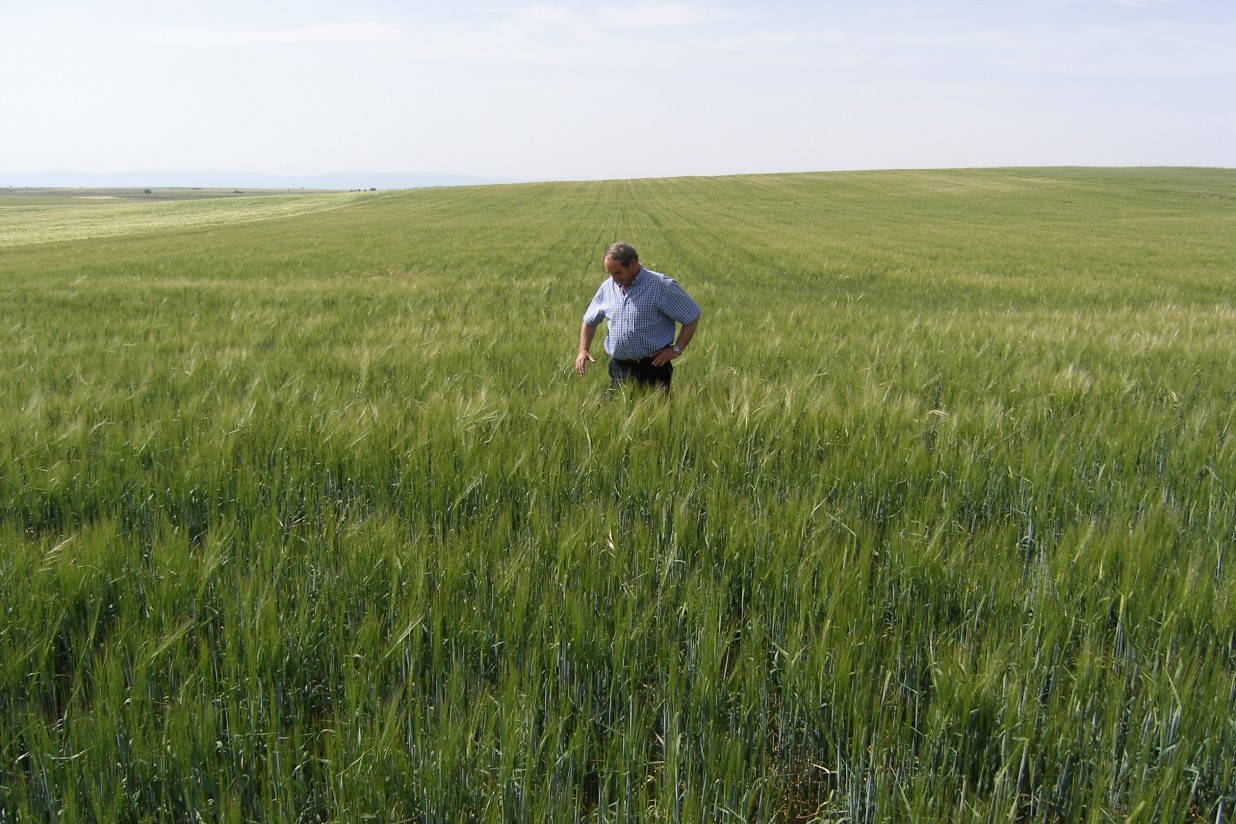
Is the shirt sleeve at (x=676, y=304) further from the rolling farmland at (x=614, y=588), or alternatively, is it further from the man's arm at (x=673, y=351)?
the rolling farmland at (x=614, y=588)

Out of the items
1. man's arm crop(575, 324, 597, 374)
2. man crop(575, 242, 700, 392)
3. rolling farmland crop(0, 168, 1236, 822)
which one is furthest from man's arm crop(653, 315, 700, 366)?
man's arm crop(575, 324, 597, 374)

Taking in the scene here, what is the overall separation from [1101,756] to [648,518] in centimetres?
155

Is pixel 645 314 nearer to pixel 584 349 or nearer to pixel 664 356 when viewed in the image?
pixel 664 356

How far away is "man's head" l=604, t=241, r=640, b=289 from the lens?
4543mm

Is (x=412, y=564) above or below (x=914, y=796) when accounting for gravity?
above

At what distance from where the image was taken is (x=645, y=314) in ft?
15.5

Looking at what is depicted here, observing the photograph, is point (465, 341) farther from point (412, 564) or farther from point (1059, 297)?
point (1059, 297)

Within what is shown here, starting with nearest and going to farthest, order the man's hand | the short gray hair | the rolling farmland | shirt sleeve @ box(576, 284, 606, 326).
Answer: the rolling farmland, the short gray hair, the man's hand, shirt sleeve @ box(576, 284, 606, 326)

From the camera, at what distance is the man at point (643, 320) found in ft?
15.5

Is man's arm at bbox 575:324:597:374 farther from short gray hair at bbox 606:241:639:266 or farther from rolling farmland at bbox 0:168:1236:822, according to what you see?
short gray hair at bbox 606:241:639:266

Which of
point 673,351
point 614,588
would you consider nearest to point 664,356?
point 673,351

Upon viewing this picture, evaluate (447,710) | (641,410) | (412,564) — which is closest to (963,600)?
(447,710)

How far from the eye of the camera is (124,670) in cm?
179

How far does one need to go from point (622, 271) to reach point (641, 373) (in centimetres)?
70
